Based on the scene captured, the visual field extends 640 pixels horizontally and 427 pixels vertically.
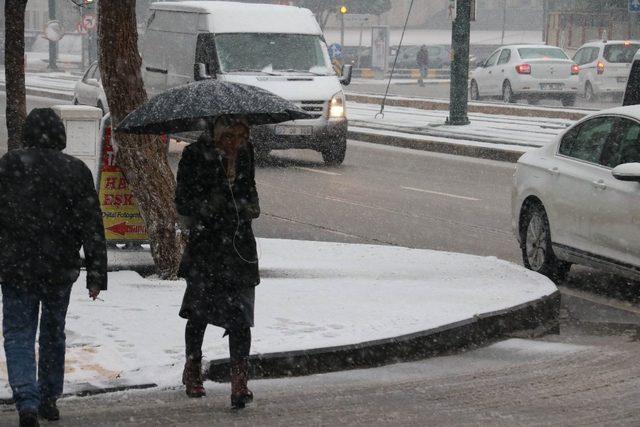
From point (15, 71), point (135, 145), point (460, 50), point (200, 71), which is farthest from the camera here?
point (460, 50)

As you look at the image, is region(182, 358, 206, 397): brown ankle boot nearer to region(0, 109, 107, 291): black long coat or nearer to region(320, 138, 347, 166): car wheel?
region(0, 109, 107, 291): black long coat

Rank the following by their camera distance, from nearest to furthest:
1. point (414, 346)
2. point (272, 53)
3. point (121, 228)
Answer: point (414, 346) → point (121, 228) → point (272, 53)

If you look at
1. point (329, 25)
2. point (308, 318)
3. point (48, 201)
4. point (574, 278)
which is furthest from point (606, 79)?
point (329, 25)

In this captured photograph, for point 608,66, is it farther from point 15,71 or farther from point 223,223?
point 223,223

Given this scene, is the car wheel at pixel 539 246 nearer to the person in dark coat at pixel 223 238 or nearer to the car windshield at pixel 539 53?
the person in dark coat at pixel 223 238

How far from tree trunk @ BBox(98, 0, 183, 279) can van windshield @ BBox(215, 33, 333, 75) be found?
1144 cm

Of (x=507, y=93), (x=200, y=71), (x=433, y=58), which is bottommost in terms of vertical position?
(x=433, y=58)

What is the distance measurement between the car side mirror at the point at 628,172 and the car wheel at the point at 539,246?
1.35 metres

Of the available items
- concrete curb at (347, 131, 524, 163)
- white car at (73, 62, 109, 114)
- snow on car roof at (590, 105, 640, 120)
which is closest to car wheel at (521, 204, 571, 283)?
snow on car roof at (590, 105, 640, 120)

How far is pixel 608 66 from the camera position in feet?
130

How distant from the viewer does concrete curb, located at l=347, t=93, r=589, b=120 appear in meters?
31.7

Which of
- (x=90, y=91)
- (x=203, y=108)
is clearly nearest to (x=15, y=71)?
(x=203, y=108)

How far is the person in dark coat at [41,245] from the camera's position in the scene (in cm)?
640

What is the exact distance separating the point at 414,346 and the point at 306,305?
1186 mm
